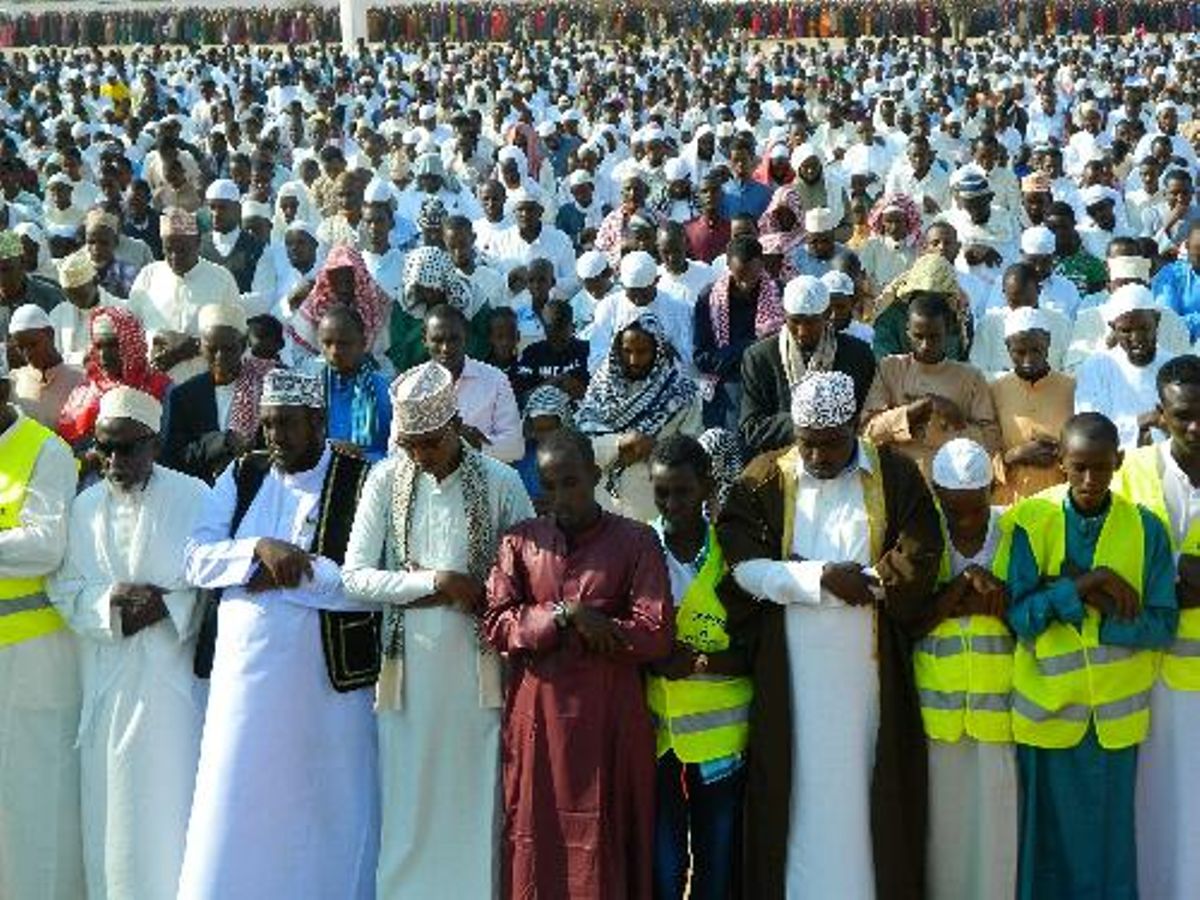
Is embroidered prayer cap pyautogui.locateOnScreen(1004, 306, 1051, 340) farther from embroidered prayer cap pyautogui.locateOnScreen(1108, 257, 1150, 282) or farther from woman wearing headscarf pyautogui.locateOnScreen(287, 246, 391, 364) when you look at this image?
woman wearing headscarf pyautogui.locateOnScreen(287, 246, 391, 364)

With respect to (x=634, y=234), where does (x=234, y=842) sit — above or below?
below

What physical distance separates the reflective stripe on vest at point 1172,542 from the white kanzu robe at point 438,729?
1.58 meters

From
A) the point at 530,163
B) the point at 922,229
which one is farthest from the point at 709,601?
the point at 530,163

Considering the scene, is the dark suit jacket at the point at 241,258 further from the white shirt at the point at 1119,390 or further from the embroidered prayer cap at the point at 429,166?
the white shirt at the point at 1119,390

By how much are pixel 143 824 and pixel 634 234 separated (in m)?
5.39

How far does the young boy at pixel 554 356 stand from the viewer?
23.8 feet

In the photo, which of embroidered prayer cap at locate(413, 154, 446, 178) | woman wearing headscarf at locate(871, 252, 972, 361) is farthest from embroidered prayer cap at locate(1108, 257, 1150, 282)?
embroidered prayer cap at locate(413, 154, 446, 178)

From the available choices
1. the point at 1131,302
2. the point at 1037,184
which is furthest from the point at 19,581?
Answer: the point at 1037,184

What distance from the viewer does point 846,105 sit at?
752 inches

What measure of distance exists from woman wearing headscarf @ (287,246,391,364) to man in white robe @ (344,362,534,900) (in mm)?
3049

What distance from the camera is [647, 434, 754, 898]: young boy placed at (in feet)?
14.6

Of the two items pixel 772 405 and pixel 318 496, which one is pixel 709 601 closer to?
pixel 318 496

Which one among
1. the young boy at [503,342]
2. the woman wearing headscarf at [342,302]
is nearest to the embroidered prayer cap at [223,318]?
the woman wearing headscarf at [342,302]

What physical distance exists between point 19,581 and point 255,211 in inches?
261
